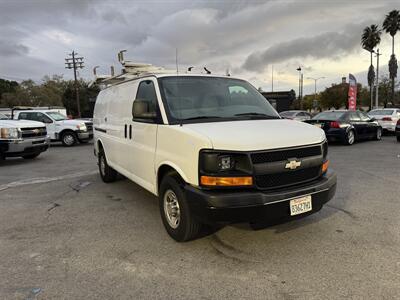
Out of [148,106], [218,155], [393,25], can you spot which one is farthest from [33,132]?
[393,25]

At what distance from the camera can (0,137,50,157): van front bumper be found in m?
10.3

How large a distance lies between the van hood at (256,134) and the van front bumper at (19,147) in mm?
8629

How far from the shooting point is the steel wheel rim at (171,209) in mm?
4033

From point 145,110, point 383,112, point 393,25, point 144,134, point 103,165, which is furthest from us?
point 393,25

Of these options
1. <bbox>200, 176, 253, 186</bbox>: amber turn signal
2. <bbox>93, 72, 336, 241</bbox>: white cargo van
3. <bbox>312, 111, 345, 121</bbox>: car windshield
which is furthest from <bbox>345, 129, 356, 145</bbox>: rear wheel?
<bbox>200, 176, 253, 186</bbox>: amber turn signal

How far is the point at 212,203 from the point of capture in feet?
10.8

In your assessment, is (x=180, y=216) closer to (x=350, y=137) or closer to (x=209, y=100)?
(x=209, y=100)

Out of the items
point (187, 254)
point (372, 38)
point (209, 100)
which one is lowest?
point (187, 254)

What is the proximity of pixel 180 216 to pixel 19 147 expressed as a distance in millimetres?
8713

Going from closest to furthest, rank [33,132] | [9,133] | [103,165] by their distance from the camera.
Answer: [103,165] < [9,133] < [33,132]

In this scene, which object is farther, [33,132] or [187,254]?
[33,132]

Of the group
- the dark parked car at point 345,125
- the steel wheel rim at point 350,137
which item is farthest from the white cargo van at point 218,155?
the steel wheel rim at point 350,137

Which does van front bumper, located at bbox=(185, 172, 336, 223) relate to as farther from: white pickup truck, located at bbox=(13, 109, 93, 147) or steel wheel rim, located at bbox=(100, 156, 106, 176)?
white pickup truck, located at bbox=(13, 109, 93, 147)

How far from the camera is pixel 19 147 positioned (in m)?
10.5
